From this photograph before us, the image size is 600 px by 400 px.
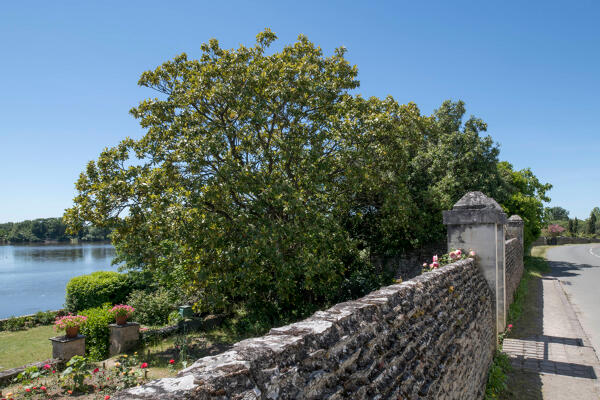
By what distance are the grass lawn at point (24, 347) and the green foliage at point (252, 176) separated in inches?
179

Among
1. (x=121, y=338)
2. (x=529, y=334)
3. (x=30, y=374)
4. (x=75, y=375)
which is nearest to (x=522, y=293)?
(x=529, y=334)

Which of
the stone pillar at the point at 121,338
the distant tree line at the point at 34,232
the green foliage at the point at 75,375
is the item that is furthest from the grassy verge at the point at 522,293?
the distant tree line at the point at 34,232

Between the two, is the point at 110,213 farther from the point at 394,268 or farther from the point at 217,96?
the point at 394,268

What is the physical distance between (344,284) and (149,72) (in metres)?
10.3

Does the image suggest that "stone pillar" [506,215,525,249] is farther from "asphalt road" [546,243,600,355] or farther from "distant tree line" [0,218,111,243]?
"distant tree line" [0,218,111,243]

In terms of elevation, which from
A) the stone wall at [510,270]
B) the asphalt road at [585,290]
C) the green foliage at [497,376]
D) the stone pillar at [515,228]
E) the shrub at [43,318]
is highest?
the stone pillar at [515,228]

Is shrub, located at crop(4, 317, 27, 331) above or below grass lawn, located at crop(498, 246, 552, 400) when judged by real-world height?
→ below

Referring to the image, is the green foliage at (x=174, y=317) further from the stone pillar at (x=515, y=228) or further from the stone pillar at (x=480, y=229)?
the stone pillar at (x=515, y=228)

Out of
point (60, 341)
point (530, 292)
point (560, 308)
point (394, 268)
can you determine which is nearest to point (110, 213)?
point (60, 341)

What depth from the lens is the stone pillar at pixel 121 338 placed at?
36.6 feet

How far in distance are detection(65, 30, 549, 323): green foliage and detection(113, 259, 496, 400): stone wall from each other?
604 centimetres

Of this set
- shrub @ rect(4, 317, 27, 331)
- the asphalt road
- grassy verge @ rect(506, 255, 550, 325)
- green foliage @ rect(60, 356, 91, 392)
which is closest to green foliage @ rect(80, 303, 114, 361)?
green foliage @ rect(60, 356, 91, 392)

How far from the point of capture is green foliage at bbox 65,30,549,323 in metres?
10.6

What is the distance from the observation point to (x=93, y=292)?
59.5ft
